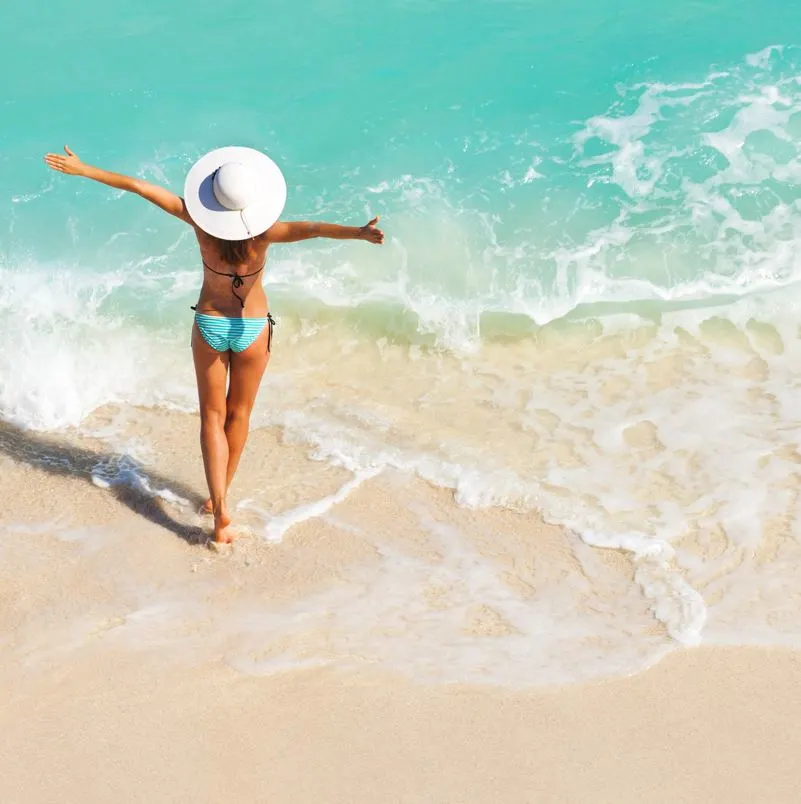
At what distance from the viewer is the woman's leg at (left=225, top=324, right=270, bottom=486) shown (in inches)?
165

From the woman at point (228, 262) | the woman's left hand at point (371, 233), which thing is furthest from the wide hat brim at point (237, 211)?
the woman's left hand at point (371, 233)

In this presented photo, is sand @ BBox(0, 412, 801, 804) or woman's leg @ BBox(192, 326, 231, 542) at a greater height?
woman's leg @ BBox(192, 326, 231, 542)

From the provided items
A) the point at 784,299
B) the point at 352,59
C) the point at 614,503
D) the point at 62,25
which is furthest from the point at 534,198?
the point at 62,25

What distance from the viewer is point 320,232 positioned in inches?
147

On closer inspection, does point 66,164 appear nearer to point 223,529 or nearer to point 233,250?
point 233,250

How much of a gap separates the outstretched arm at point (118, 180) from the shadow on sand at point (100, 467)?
54.4 inches

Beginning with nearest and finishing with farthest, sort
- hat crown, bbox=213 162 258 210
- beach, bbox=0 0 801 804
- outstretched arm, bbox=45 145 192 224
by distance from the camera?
beach, bbox=0 0 801 804 → hat crown, bbox=213 162 258 210 → outstretched arm, bbox=45 145 192 224

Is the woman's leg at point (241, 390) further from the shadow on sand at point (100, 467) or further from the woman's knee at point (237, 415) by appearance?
the shadow on sand at point (100, 467)

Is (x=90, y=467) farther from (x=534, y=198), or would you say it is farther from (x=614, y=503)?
(x=534, y=198)

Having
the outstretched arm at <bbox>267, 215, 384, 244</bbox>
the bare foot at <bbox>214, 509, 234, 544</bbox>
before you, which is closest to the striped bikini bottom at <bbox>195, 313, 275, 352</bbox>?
the outstretched arm at <bbox>267, 215, 384, 244</bbox>

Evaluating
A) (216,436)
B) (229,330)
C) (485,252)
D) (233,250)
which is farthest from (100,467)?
(485,252)

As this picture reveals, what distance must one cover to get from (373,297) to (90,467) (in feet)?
7.41

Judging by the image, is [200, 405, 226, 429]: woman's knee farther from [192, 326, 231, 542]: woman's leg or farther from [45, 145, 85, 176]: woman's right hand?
[45, 145, 85, 176]: woman's right hand

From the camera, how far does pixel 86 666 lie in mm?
3656
